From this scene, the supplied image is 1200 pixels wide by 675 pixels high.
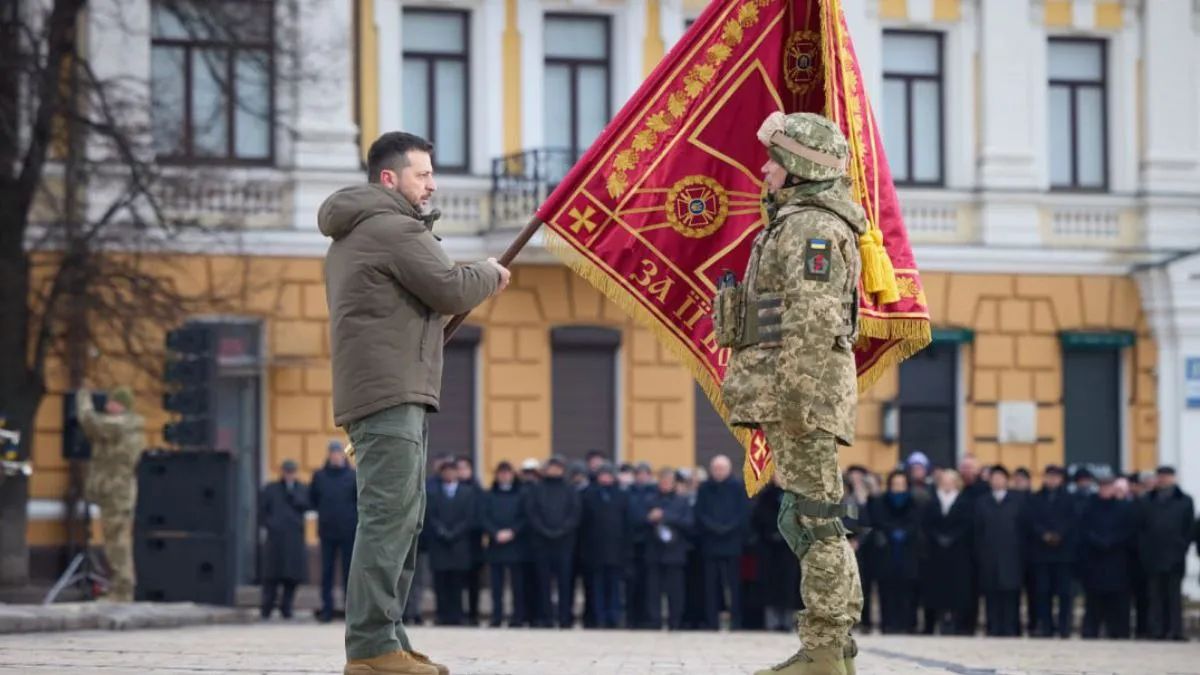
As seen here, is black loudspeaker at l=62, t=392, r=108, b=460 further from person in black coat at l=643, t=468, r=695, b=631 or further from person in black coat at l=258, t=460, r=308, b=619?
person in black coat at l=643, t=468, r=695, b=631

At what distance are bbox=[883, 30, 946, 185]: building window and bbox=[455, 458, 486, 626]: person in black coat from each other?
1009 centimetres

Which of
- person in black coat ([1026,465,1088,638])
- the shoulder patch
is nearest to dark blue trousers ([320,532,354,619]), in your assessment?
person in black coat ([1026,465,1088,638])

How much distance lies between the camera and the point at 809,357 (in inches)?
377

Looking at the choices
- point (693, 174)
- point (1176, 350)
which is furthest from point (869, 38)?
point (693, 174)

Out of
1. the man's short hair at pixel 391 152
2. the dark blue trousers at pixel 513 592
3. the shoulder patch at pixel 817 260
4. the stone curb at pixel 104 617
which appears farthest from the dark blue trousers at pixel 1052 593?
the man's short hair at pixel 391 152

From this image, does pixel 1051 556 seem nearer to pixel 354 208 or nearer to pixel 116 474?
pixel 116 474

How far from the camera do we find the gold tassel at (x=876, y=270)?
1041 centimetres

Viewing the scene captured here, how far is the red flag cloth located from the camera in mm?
11609

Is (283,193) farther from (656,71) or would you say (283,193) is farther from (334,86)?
(656,71)

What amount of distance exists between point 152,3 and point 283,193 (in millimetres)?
3498

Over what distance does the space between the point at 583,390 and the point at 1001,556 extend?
26.9ft

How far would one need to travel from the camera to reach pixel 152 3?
26828 mm

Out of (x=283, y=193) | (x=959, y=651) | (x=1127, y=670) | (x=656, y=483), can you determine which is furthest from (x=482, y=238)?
(x=1127, y=670)

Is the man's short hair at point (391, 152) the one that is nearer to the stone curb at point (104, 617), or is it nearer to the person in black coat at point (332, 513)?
the stone curb at point (104, 617)
